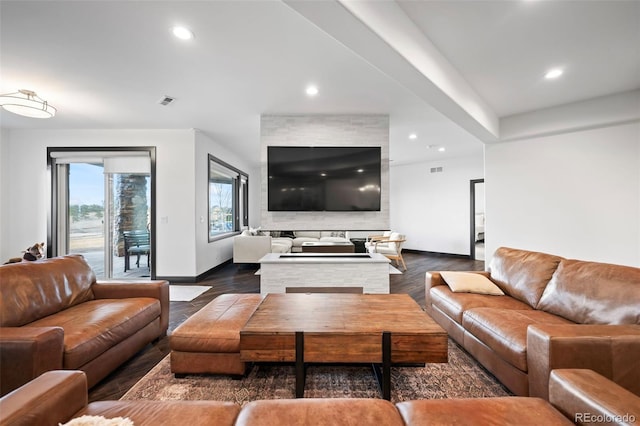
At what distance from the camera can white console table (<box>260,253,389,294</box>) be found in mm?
3473

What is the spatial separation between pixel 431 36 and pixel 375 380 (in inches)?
110

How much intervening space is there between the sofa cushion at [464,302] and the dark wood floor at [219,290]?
0.93 metres

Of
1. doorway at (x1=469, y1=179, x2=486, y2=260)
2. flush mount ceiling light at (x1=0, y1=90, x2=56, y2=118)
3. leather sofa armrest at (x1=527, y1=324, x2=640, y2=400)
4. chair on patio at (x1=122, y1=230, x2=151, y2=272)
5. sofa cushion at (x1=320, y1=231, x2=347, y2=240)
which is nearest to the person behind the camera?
leather sofa armrest at (x1=527, y1=324, x2=640, y2=400)

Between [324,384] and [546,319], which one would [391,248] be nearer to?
[546,319]

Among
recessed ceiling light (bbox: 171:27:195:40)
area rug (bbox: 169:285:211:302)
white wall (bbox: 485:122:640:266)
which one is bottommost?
area rug (bbox: 169:285:211:302)

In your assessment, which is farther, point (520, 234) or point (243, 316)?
point (520, 234)

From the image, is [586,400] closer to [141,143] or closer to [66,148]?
[141,143]

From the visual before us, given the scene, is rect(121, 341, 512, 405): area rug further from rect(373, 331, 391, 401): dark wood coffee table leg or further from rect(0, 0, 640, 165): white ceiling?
rect(0, 0, 640, 165): white ceiling

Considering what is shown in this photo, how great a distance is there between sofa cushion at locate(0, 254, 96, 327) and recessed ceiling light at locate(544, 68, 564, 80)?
16.9ft

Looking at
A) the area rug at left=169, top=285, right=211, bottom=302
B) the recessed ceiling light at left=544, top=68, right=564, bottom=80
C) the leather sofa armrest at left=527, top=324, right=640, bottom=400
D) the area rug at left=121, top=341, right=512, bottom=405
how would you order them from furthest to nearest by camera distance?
the area rug at left=169, top=285, right=211, bottom=302 → the recessed ceiling light at left=544, top=68, right=564, bottom=80 → the area rug at left=121, top=341, right=512, bottom=405 → the leather sofa armrest at left=527, top=324, right=640, bottom=400

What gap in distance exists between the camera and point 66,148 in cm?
459

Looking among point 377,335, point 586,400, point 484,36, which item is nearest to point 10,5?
point 377,335

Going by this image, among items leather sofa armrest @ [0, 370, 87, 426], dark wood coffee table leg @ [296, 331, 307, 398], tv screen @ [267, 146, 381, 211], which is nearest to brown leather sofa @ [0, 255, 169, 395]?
leather sofa armrest @ [0, 370, 87, 426]

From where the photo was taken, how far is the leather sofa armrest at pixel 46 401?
863 millimetres
